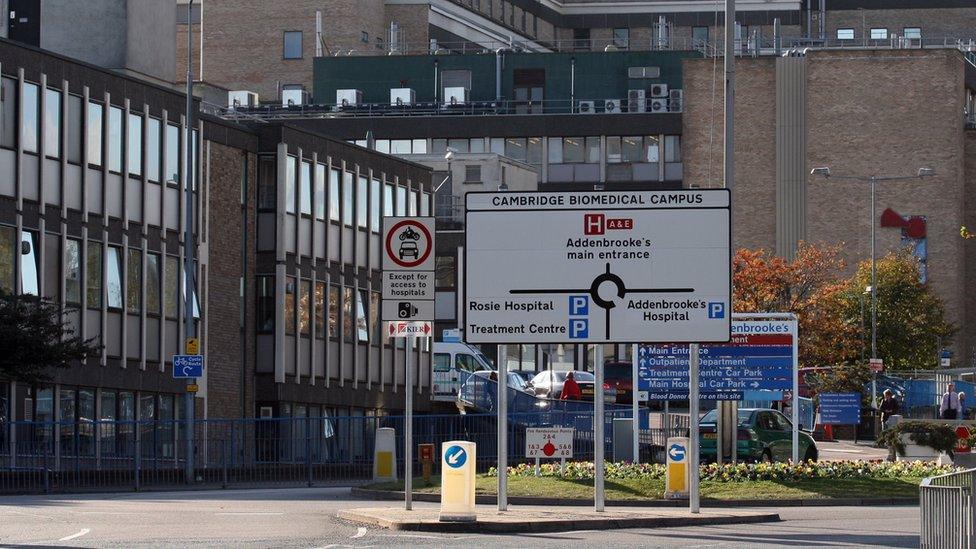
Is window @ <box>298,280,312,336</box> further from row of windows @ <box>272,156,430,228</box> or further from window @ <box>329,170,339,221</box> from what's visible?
window @ <box>329,170,339,221</box>

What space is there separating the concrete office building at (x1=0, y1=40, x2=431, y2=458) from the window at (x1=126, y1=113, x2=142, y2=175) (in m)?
0.05

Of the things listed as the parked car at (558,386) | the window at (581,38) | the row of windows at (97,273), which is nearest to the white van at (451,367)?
the parked car at (558,386)

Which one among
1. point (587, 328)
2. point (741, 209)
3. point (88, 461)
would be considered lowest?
point (88, 461)

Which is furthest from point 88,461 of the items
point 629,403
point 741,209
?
point 741,209

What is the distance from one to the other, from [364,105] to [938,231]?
2826cm

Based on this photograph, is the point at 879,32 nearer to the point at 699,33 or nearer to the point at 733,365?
the point at 699,33

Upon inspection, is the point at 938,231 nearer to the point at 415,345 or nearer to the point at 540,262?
the point at 415,345

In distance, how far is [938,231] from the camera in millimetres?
96125

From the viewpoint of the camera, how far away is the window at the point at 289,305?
2146 inches

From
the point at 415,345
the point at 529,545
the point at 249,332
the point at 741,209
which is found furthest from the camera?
the point at 741,209

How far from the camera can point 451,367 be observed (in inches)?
2557

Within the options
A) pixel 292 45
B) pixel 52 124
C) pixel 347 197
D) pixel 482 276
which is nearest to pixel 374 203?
pixel 347 197

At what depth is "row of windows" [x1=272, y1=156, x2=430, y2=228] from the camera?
179 feet

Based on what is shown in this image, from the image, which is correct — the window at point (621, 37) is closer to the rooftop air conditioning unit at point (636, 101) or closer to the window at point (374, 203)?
the rooftop air conditioning unit at point (636, 101)
